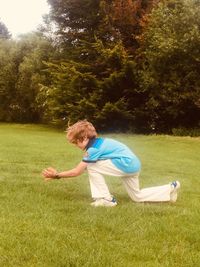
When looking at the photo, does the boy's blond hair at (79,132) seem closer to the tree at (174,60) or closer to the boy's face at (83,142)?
the boy's face at (83,142)

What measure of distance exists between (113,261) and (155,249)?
0.71m

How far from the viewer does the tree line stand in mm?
33938

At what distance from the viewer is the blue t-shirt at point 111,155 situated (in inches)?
334

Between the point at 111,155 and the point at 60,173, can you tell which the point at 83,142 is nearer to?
the point at 111,155

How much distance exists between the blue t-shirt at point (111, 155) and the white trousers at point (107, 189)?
0.26 ft

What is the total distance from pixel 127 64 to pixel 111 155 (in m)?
28.4

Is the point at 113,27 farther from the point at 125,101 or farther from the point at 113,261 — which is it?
the point at 113,261

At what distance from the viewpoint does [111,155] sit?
8.60m

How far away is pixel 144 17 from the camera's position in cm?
3728

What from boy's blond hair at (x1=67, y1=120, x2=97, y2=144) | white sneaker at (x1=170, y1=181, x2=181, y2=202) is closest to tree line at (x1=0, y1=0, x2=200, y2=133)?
white sneaker at (x1=170, y1=181, x2=181, y2=202)

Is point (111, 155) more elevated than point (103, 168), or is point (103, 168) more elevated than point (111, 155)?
point (111, 155)

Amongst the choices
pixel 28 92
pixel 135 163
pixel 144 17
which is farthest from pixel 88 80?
pixel 135 163

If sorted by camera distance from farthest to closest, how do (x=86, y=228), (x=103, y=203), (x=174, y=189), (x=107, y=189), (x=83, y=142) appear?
(x=174, y=189), (x=83, y=142), (x=107, y=189), (x=103, y=203), (x=86, y=228)

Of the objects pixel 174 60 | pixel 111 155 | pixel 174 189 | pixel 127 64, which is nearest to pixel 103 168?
pixel 111 155
